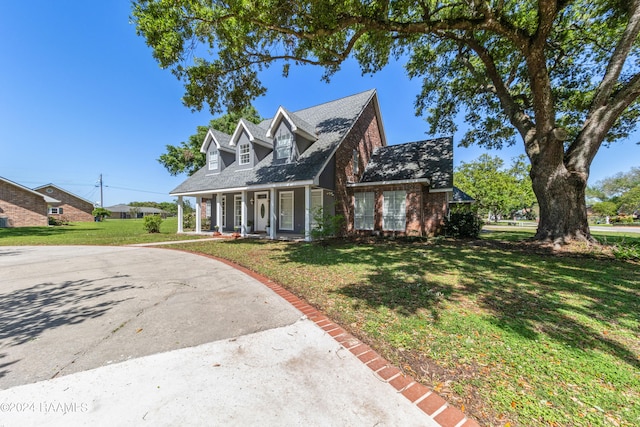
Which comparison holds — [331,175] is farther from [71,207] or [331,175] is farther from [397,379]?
[71,207]

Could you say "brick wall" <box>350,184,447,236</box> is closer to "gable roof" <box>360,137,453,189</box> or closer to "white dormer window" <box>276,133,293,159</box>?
"gable roof" <box>360,137,453,189</box>

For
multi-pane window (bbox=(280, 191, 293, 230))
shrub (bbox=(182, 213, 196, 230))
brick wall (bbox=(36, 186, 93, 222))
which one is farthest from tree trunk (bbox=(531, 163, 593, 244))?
brick wall (bbox=(36, 186, 93, 222))

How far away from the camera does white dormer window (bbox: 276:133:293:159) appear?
13695mm

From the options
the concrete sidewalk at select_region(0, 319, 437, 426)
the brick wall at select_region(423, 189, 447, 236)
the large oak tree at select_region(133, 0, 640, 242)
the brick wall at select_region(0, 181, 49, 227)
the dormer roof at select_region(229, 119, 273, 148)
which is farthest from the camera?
the brick wall at select_region(0, 181, 49, 227)

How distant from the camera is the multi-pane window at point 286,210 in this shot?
14648 millimetres

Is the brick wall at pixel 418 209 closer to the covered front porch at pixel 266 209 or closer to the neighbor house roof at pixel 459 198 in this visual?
the covered front porch at pixel 266 209

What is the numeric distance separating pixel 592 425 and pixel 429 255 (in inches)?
269

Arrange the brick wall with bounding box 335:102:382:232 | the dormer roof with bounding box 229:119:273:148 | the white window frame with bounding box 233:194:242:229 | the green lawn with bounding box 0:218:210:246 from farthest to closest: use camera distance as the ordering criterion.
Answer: the white window frame with bounding box 233:194:242:229 < the dormer roof with bounding box 229:119:273:148 < the brick wall with bounding box 335:102:382:232 < the green lawn with bounding box 0:218:210:246

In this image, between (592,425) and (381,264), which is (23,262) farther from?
(592,425)

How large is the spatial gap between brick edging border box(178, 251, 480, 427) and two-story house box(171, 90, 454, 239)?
8.24 meters

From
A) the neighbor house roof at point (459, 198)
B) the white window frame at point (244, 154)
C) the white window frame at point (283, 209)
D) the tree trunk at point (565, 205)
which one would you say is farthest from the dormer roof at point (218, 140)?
the neighbor house roof at point (459, 198)

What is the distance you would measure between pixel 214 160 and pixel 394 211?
501 inches

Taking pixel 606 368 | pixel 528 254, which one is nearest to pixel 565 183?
pixel 528 254

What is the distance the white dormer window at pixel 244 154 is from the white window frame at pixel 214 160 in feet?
7.20
